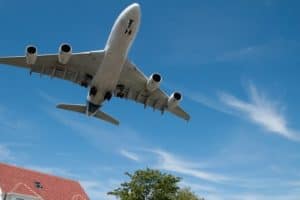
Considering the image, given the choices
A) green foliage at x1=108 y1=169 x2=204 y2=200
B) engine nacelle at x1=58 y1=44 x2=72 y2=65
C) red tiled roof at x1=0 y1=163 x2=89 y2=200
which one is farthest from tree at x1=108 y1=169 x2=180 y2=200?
engine nacelle at x1=58 y1=44 x2=72 y2=65

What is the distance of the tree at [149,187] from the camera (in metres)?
61.8

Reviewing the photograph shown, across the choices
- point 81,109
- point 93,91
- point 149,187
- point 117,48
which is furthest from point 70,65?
point 149,187

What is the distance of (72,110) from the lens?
145ft

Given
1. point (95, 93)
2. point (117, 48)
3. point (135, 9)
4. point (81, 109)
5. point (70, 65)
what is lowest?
point (95, 93)

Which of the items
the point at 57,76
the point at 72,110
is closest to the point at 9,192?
the point at 72,110

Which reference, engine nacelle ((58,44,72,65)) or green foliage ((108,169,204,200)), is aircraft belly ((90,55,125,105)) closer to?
engine nacelle ((58,44,72,65))

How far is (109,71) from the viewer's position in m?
36.2

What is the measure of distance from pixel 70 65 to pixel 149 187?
28.8m

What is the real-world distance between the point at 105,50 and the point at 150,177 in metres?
30.6

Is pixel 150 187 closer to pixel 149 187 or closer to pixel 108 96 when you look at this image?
pixel 149 187

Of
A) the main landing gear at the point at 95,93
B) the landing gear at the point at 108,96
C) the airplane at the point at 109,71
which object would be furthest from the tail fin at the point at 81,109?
the main landing gear at the point at 95,93

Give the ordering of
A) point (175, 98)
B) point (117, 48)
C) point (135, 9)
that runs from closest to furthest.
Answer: point (135, 9), point (117, 48), point (175, 98)

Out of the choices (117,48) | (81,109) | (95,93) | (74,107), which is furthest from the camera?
(74,107)

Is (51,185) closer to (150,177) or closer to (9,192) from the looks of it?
(9,192)
